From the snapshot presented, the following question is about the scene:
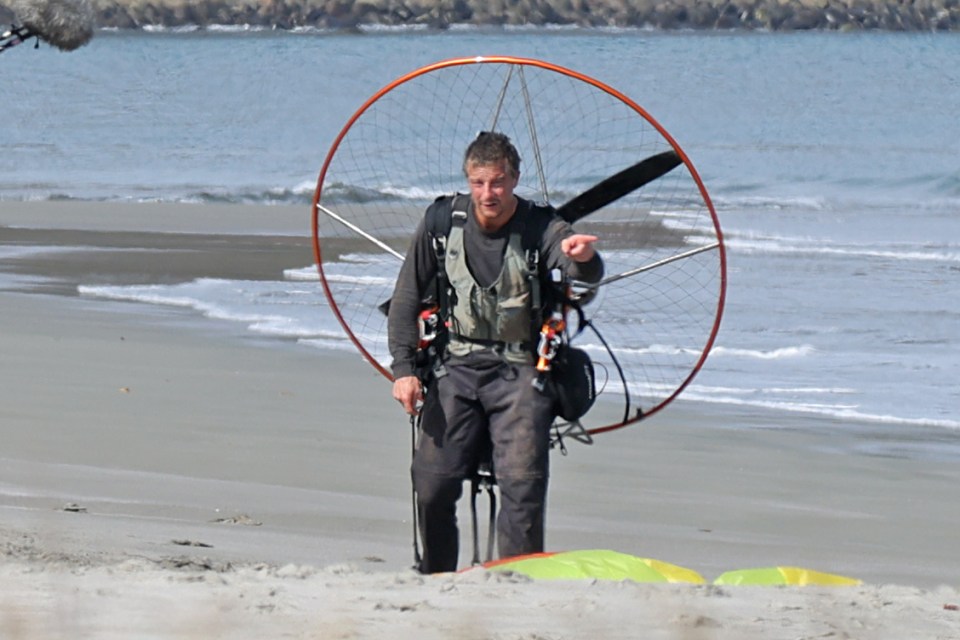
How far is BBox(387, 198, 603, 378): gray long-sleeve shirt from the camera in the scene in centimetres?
520

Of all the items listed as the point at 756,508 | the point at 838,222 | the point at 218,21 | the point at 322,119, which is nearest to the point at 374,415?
the point at 756,508

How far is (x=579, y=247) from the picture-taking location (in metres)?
4.97

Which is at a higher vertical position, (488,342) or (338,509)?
(488,342)

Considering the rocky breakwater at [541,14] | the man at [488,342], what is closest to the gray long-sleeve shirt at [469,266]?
the man at [488,342]

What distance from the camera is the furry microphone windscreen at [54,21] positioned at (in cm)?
493

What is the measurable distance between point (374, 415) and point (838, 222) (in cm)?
1273

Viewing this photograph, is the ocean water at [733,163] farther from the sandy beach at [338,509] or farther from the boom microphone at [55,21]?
the boom microphone at [55,21]

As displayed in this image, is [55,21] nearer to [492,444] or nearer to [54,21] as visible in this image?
[54,21]

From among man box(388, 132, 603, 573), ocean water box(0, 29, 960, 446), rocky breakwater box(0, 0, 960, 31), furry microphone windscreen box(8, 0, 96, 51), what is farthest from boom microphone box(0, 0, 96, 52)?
rocky breakwater box(0, 0, 960, 31)

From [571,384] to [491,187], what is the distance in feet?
2.28

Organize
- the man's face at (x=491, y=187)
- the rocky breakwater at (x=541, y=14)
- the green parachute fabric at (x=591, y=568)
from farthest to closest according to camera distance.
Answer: the rocky breakwater at (x=541, y=14) → the man's face at (x=491, y=187) → the green parachute fabric at (x=591, y=568)

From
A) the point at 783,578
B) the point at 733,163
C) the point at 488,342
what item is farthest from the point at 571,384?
the point at 733,163

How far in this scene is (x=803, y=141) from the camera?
107 ft

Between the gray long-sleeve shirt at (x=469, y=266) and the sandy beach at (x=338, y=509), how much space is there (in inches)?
30.1
